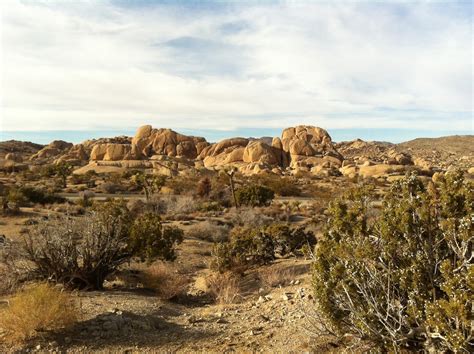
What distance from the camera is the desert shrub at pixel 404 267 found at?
15.0 feet

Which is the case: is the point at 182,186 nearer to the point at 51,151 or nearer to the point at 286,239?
the point at 286,239

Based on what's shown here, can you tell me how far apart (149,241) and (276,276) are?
12.1ft

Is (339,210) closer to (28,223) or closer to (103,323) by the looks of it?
(103,323)

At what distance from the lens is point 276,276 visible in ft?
33.0

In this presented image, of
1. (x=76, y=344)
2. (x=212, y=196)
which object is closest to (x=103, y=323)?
(x=76, y=344)

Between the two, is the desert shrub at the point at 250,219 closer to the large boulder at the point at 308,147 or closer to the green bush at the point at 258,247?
the green bush at the point at 258,247

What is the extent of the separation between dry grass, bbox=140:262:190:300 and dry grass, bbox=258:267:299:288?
2.06 metres

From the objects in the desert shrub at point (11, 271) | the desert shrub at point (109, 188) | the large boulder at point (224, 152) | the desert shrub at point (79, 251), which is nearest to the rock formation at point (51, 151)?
the large boulder at point (224, 152)

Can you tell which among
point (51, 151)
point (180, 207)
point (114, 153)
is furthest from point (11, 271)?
point (51, 151)

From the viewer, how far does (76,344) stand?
19.4ft

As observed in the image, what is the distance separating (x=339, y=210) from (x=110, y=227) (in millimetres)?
6212

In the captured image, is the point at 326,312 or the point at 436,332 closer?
the point at 436,332

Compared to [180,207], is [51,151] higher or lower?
higher

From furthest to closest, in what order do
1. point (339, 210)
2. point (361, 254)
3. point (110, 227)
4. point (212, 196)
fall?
point (212, 196) → point (110, 227) → point (339, 210) → point (361, 254)
